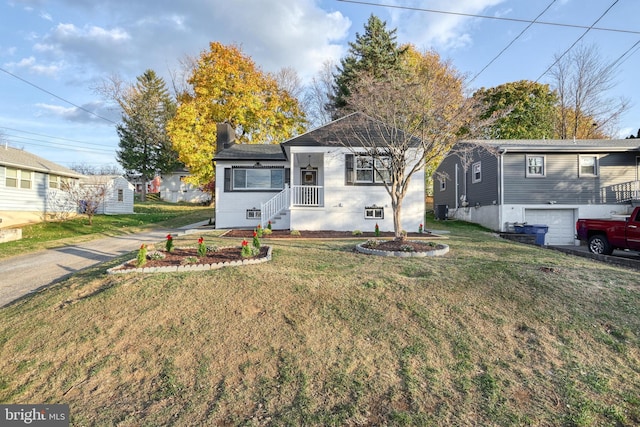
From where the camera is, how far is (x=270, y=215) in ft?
47.5

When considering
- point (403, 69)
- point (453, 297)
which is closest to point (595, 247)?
point (453, 297)

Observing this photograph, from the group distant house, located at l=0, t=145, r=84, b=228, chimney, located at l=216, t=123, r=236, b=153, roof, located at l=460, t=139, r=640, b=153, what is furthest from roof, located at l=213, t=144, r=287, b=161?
distant house, located at l=0, t=145, r=84, b=228

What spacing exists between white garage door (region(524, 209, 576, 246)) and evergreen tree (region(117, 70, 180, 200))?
3261 cm

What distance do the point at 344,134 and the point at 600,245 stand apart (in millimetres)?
10196

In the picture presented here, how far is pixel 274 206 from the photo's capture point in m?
14.5

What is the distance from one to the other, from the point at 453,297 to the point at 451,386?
2.08 metres

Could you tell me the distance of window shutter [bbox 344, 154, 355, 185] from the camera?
13922 millimetres

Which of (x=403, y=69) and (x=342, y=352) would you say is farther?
(x=403, y=69)

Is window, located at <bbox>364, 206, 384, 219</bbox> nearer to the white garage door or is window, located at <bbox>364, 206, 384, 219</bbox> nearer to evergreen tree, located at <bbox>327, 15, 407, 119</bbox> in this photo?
the white garage door

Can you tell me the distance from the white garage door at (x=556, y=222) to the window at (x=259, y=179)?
12.8m

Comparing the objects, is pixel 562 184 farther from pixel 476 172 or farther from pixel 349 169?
pixel 349 169

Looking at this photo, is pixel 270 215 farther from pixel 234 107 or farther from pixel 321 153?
pixel 234 107

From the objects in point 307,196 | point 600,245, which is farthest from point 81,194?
point 600,245

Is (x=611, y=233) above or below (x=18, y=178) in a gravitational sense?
below
